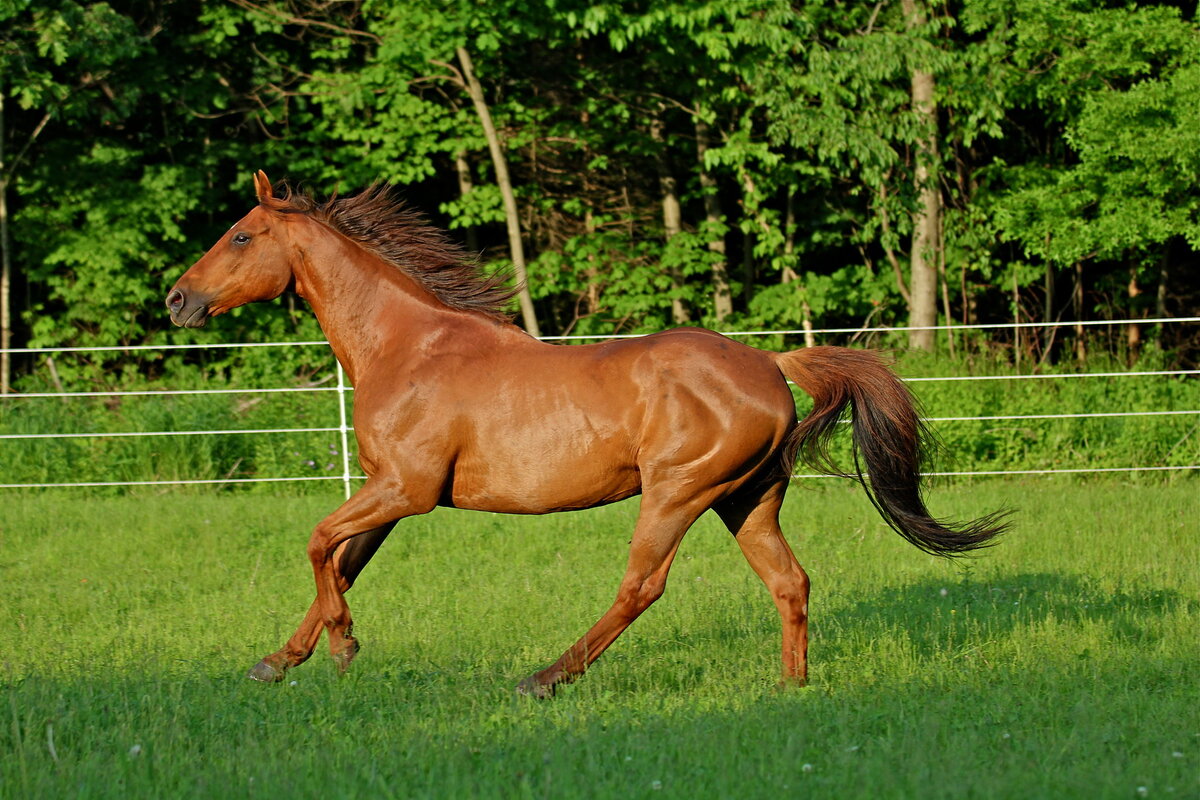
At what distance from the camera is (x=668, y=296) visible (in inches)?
688

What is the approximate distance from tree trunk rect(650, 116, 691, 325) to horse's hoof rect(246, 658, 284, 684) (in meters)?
13.0

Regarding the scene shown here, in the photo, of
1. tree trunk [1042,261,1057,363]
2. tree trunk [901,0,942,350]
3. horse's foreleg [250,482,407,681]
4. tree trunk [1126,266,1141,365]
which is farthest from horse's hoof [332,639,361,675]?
tree trunk [1126,266,1141,365]

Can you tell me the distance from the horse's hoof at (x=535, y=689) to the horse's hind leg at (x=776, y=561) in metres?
1.07

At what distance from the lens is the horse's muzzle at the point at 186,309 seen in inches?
219

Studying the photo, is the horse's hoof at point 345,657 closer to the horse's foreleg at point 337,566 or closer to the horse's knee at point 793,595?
the horse's foreleg at point 337,566

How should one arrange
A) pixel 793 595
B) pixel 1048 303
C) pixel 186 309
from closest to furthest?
pixel 793 595, pixel 186 309, pixel 1048 303

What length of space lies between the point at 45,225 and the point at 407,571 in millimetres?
11422

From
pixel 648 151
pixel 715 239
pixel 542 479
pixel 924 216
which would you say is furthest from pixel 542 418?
pixel 648 151

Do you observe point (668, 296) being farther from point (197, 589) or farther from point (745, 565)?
point (197, 589)

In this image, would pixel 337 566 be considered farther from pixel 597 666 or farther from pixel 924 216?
pixel 924 216

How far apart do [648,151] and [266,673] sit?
1357cm

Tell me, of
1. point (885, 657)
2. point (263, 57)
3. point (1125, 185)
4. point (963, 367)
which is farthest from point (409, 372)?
point (263, 57)

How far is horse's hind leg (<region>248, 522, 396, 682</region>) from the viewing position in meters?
5.22

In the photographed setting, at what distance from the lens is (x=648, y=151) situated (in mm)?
17656
